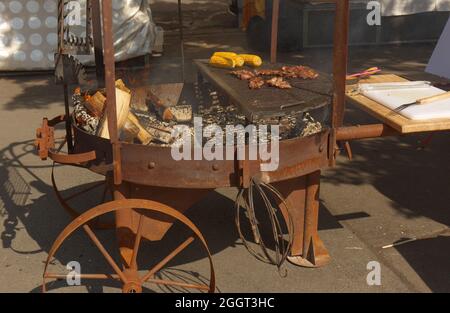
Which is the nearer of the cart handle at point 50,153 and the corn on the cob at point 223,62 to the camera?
the cart handle at point 50,153

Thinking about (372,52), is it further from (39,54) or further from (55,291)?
(55,291)

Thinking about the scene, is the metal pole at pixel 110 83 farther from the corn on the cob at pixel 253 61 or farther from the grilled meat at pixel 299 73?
the corn on the cob at pixel 253 61

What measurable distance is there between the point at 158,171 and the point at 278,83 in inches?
43.0

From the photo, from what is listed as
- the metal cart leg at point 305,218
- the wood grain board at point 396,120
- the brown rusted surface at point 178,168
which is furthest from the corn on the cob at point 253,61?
the brown rusted surface at point 178,168

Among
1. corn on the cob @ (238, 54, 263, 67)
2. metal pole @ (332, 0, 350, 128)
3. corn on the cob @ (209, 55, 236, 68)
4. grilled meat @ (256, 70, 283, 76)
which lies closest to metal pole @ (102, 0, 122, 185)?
metal pole @ (332, 0, 350, 128)

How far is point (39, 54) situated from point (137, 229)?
254 inches

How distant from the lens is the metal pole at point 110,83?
266cm

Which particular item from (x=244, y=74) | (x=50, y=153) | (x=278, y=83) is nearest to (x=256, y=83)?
(x=278, y=83)

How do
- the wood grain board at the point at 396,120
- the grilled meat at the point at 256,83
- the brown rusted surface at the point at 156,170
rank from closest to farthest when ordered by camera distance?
the brown rusted surface at the point at 156,170
the wood grain board at the point at 396,120
the grilled meat at the point at 256,83

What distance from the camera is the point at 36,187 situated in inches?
196

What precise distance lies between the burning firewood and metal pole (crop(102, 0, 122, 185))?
1.16 meters

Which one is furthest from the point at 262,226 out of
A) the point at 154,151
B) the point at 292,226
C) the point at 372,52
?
the point at 372,52

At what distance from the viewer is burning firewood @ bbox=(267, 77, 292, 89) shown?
359 cm

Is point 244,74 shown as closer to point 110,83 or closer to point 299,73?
point 299,73
